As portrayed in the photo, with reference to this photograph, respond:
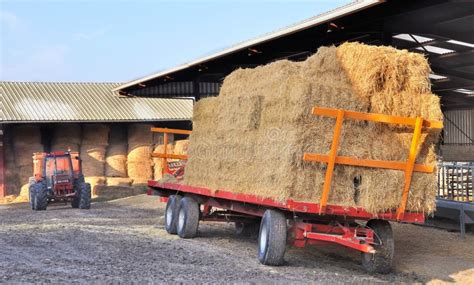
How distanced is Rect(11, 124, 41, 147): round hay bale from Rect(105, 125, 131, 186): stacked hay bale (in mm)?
3553

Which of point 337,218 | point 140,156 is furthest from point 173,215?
point 140,156

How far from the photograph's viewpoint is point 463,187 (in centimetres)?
1334

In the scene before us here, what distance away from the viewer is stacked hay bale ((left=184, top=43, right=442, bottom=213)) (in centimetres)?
910

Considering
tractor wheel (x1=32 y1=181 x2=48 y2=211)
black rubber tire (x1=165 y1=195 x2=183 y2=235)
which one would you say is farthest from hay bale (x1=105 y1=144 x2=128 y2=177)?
black rubber tire (x1=165 y1=195 x2=183 y2=235)

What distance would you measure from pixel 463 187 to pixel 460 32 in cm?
446

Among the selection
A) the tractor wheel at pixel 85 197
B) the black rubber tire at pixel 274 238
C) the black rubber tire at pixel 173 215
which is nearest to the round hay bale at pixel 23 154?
the tractor wheel at pixel 85 197

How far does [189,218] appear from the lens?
43.4 feet

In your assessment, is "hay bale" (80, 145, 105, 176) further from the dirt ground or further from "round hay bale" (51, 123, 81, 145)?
the dirt ground

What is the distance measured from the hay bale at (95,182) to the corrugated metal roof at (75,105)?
303 centimetres

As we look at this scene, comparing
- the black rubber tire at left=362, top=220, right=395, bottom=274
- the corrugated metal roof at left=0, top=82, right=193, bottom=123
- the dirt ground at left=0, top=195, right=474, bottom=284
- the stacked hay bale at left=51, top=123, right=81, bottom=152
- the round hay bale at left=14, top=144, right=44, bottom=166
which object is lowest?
the dirt ground at left=0, top=195, right=474, bottom=284

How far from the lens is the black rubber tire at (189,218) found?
43.4 feet

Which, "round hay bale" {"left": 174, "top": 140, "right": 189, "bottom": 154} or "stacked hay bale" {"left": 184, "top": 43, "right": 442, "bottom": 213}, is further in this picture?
"round hay bale" {"left": 174, "top": 140, "right": 189, "bottom": 154}

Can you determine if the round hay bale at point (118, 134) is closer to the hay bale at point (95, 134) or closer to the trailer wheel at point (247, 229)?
the hay bale at point (95, 134)

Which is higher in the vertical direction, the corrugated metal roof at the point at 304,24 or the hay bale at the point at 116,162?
the corrugated metal roof at the point at 304,24
